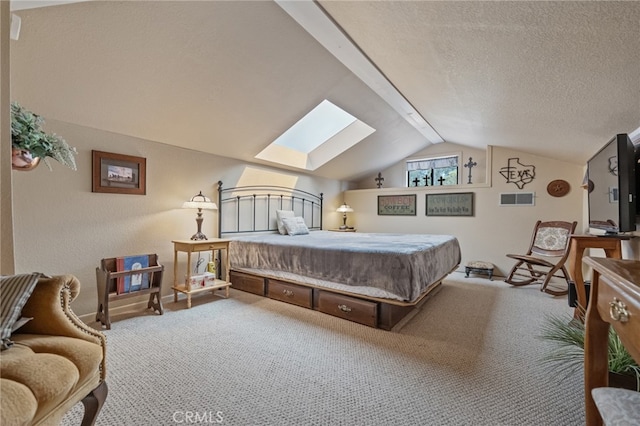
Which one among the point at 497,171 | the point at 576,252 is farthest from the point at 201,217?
the point at 497,171

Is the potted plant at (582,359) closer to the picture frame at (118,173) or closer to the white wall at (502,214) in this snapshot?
the white wall at (502,214)

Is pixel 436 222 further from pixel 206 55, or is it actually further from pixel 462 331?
pixel 206 55

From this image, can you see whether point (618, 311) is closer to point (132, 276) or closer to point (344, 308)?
point (344, 308)

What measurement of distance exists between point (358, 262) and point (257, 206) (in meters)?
2.37

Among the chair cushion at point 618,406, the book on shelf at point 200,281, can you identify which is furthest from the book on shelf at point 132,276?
the chair cushion at point 618,406

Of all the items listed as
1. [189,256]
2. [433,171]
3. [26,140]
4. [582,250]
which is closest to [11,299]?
[26,140]

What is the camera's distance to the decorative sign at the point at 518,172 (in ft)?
14.6

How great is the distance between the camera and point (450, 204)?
5.10 meters

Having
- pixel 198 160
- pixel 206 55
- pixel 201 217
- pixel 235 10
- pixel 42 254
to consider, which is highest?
pixel 235 10

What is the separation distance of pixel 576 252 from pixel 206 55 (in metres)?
3.57

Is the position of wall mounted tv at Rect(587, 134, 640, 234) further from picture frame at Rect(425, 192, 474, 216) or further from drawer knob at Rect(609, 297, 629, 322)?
picture frame at Rect(425, 192, 474, 216)

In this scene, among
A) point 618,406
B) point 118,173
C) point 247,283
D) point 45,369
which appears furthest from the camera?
point 247,283

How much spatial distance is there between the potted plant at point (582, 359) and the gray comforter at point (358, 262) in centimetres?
97

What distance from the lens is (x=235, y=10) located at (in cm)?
200
